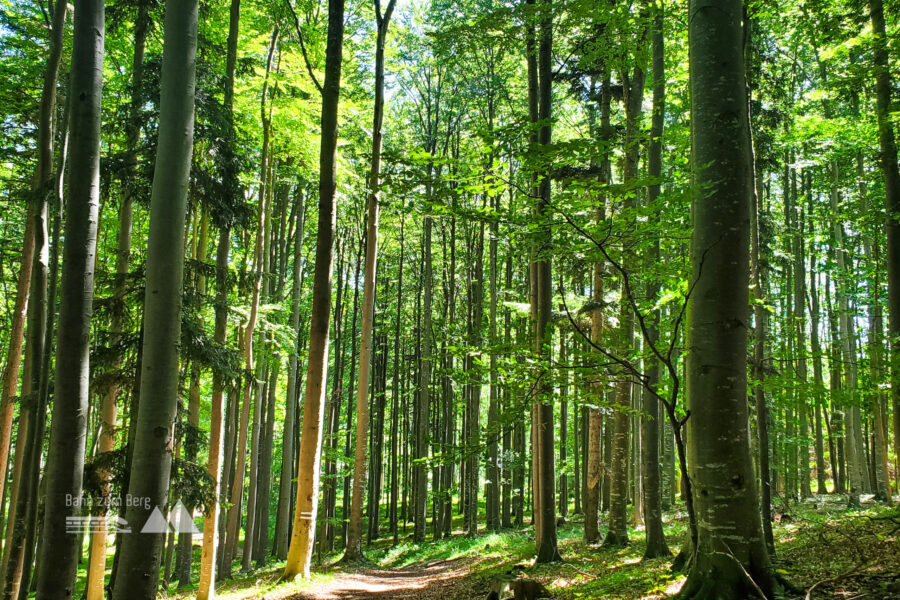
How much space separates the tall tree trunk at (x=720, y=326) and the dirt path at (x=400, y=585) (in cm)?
518

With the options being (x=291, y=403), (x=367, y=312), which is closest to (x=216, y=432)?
(x=367, y=312)

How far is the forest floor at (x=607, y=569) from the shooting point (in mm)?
4008

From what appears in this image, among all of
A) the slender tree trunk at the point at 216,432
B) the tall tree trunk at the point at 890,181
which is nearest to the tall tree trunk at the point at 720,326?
the slender tree trunk at the point at 216,432

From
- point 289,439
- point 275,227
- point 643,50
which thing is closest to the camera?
→ point 643,50

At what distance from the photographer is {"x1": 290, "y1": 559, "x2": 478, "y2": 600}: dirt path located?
8154mm

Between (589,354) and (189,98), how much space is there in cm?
402

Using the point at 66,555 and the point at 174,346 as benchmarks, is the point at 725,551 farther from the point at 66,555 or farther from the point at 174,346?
the point at 66,555

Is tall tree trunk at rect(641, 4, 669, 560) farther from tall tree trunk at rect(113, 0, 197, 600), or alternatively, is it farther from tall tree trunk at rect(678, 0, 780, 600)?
tall tree trunk at rect(113, 0, 197, 600)

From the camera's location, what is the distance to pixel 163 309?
4.51 meters

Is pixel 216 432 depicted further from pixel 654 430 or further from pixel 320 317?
pixel 654 430

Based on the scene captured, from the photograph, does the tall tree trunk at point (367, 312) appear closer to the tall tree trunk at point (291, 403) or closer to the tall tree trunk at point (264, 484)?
the tall tree trunk at point (291, 403)

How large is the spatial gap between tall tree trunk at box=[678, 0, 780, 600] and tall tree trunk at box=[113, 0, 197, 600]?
3.95 m

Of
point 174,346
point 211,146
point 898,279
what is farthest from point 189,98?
point 898,279

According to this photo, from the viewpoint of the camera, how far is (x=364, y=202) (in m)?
20.3
